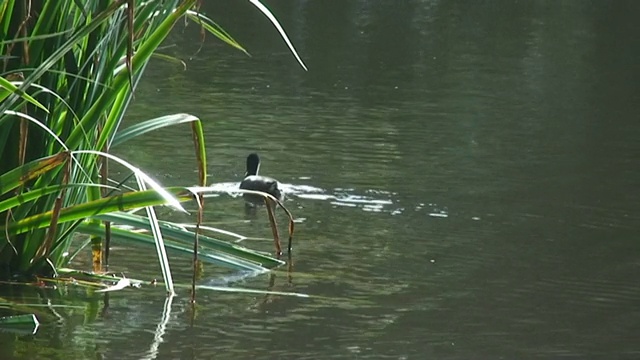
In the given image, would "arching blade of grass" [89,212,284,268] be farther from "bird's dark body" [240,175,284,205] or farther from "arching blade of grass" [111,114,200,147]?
"bird's dark body" [240,175,284,205]

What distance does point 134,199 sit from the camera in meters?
5.65

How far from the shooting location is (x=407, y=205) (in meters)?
8.91

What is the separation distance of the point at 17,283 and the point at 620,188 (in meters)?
4.94

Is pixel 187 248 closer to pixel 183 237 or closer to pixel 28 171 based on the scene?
pixel 183 237

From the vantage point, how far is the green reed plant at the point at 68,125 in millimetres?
5602

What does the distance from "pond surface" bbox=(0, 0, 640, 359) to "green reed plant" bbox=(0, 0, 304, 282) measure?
34cm

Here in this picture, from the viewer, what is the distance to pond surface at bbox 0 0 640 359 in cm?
595

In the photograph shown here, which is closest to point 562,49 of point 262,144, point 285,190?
point 262,144

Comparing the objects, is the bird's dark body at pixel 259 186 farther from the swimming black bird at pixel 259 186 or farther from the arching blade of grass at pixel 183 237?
the arching blade of grass at pixel 183 237

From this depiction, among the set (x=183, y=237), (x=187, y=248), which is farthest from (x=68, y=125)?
(x=187, y=248)

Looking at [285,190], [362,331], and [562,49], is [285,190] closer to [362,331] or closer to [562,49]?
[362,331]

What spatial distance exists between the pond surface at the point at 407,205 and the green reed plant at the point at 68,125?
0.34 meters

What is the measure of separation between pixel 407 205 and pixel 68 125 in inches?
136

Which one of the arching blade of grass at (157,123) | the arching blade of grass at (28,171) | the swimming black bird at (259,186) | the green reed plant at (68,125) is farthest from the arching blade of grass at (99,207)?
the swimming black bird at (259,186)
